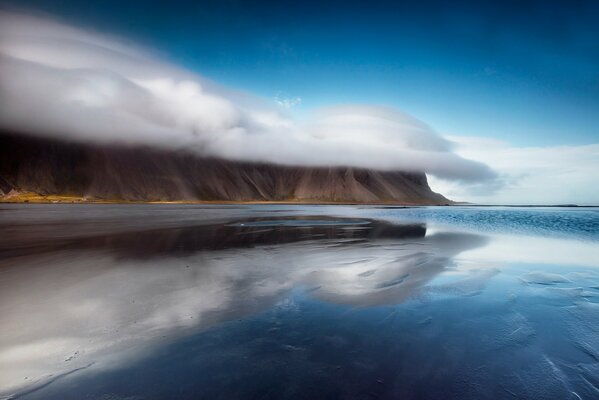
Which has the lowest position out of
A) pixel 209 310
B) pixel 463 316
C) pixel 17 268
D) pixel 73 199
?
pixel 73 199

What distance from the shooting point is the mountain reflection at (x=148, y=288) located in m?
7.25

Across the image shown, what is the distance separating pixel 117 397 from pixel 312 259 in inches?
524

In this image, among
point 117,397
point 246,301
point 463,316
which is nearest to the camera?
point 117,397

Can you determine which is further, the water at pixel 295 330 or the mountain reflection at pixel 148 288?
the mountain reflection at pixel 148 288

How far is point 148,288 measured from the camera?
11.9 m

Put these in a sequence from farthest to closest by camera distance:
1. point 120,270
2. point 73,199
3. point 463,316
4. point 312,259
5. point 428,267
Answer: point 73,199 < point 312,259 < point 428,267 < point 120,270 < point 463,316

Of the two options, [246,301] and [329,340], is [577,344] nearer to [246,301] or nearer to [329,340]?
[329,340]

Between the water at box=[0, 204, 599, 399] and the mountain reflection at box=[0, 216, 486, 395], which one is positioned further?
the mountain reflection at box=[0, 216, 486, 395]

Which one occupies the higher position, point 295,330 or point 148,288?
point 295,330

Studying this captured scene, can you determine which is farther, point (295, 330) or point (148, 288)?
point (148, 288)

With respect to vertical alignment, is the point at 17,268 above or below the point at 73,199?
above

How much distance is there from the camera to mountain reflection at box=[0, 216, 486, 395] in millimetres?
7254

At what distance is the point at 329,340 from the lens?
7637 millimetres

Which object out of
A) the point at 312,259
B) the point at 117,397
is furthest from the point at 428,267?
the point at 117,397
